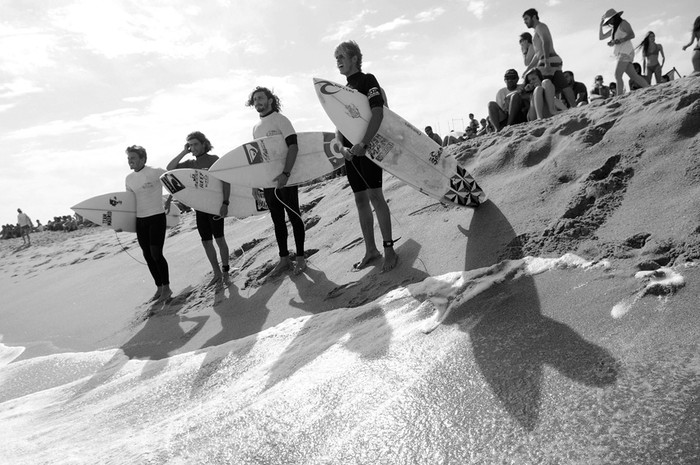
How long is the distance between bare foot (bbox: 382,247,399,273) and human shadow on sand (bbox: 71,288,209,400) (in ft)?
5.06

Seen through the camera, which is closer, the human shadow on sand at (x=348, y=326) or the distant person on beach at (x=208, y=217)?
the human shadow on sand at (x=348, y=326)

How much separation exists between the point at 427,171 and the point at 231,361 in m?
1.88

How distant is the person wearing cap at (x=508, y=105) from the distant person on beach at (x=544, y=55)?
0.33m

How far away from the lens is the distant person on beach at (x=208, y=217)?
5.25 m

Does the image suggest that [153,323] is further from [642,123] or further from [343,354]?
[642,123]

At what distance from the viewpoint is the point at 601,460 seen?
1.46m

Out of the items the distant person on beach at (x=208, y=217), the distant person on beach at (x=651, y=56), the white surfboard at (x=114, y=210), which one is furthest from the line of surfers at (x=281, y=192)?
the distant person on beach at (x=651, y=56)

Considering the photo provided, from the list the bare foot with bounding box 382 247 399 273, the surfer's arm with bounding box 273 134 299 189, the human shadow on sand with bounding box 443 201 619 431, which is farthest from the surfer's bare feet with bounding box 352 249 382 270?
the human shadow on sand with bounding box 443 201 619 431

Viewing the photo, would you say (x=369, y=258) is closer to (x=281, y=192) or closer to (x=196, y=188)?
(x=281, y=192)

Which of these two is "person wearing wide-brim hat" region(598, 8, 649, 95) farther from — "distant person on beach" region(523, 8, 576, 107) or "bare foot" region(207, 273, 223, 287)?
"bare foot" region(207, 273, 223, 287)

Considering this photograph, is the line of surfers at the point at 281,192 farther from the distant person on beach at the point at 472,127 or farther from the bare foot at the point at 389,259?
the distant person on beach at the point at 472,127

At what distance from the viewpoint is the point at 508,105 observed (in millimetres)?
6586

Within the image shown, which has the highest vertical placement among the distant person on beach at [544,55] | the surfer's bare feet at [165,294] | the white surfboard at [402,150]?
the distant person on beach at [544,55]

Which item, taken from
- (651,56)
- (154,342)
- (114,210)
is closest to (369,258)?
(154,342)
